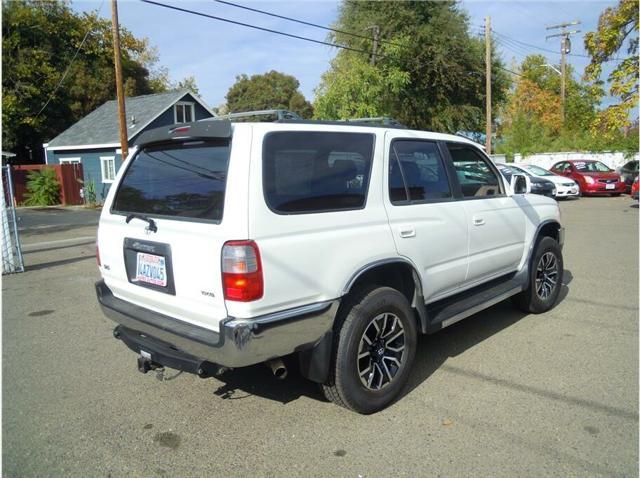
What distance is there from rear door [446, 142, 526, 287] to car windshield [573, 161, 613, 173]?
18.9 metres

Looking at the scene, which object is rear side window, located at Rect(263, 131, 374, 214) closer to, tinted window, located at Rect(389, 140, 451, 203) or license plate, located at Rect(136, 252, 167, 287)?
tinted window, located at Rect(389, 140, 451, 203)

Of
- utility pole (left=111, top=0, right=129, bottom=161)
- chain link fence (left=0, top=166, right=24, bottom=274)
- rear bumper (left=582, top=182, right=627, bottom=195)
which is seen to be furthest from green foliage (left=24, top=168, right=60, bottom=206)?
rear bumper (left=582, top=182, right=627, bottom=195)

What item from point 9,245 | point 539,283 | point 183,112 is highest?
point 183,112

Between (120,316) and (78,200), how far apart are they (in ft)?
76.5

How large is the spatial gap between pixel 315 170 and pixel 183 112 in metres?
24.2

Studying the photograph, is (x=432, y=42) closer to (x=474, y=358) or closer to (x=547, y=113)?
(x=547, y=113)

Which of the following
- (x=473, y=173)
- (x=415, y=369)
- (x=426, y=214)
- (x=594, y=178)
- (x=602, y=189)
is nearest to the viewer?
(x=426, y=214)

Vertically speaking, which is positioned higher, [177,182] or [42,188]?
[177,182]

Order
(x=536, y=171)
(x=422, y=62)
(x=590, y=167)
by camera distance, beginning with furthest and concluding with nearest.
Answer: (x=422, y=62) < (x=590, y=167) < (x=536, y=171)

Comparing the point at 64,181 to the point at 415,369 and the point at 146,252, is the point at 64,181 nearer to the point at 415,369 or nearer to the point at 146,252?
the point at 146,252

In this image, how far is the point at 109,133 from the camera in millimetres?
24703

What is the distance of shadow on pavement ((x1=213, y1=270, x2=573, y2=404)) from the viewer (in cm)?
392

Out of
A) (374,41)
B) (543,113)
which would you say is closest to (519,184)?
(374,41)

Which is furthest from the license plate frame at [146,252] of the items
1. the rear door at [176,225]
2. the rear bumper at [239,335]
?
the rear bumper at [239,335]
